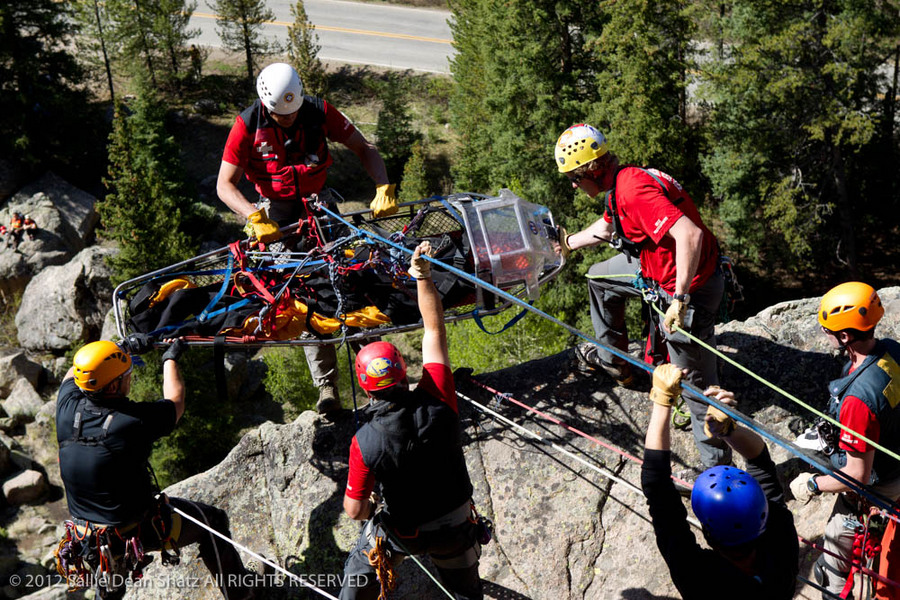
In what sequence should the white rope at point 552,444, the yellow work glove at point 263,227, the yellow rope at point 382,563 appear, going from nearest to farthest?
the yellow rope at point 382,563
the white rope at point 552,444
the yellow work glove at point 263,227

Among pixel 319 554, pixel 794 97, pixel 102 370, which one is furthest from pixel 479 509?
pixel 794 97

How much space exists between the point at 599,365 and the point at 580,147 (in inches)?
79.7

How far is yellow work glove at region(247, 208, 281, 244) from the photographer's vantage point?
5820 millimetres

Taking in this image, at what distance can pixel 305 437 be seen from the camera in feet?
21.3

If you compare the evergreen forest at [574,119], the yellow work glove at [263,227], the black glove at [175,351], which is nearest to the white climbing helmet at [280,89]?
the yellow work glove at [263,227]

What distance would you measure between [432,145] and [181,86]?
38.0ft

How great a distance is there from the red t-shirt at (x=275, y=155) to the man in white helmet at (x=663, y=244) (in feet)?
7.10

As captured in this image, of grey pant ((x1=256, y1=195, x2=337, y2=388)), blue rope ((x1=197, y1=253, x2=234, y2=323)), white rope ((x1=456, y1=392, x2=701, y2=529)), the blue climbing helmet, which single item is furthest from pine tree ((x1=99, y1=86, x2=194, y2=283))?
the blue climbing helmet

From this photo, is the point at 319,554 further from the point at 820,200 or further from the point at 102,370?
the point at 820,200

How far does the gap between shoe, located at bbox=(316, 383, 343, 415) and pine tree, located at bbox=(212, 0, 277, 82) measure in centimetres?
2775

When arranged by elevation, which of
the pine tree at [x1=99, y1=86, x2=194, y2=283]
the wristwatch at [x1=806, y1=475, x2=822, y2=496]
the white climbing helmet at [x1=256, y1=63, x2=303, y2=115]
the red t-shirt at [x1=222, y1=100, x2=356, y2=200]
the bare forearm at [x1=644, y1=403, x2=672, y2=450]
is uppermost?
the white climbing helmet at [x1=256, y1=63, x2=303, y2=115]

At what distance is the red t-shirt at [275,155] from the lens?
20.3ft

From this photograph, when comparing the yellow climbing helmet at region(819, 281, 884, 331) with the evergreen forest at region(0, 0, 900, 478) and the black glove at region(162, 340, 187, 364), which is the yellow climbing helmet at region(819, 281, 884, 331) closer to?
the black glove at region(162, 340, 187, 364)

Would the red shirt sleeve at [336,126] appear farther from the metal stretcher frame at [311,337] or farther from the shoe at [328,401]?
the shoe at [328,401]
